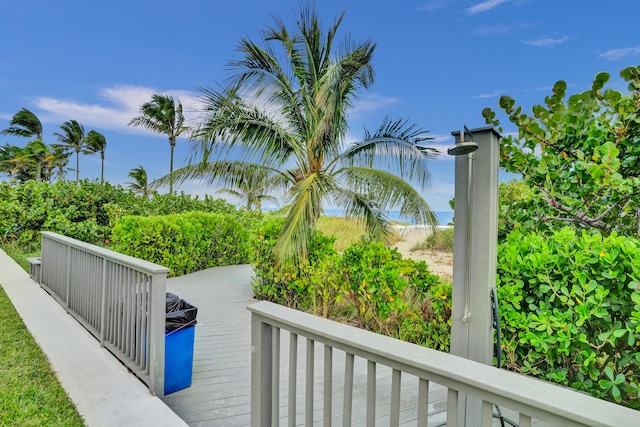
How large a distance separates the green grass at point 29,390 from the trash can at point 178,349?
0.64m

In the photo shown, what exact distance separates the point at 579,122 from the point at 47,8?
17937 millimetres

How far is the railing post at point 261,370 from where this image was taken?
1729 mm

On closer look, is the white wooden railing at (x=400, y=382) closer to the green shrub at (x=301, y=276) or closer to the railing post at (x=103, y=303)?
the railing post at (x=103, y=303)

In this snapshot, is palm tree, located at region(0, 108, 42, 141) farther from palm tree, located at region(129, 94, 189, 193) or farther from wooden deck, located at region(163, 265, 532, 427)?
wooden deck, located at region(163, 265, 532, 427)

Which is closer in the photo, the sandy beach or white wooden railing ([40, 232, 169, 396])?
white wooden railing ([40, 232, 169, 396])

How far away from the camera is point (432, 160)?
521 cm

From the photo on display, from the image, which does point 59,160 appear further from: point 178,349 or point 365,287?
point 178,349

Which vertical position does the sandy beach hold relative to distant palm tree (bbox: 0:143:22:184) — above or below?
below

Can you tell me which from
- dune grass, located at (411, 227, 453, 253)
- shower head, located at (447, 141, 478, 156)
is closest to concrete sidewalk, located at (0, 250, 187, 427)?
shower head, located at (447, 141, 478, 156)

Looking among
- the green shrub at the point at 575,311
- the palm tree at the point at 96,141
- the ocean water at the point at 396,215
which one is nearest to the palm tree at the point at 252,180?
the ocean water at the point at 396,215

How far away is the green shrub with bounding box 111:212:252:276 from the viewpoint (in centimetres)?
780

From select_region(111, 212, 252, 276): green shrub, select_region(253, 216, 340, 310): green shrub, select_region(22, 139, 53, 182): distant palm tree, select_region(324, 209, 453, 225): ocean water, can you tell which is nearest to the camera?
select_region(253, 216, 340, 310): green shrub

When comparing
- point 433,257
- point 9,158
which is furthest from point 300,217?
point 9,158

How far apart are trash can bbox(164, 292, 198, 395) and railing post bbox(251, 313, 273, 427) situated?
1383mm
